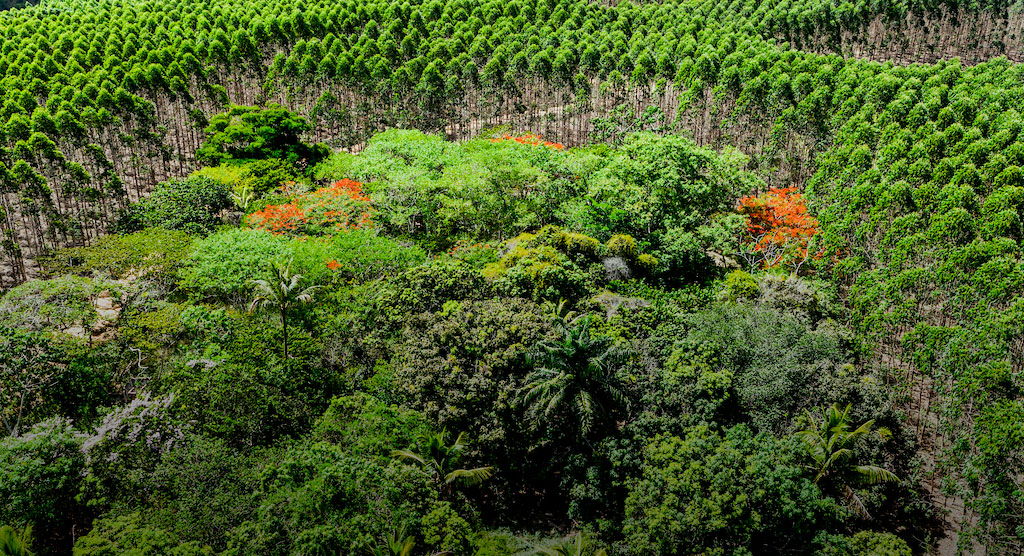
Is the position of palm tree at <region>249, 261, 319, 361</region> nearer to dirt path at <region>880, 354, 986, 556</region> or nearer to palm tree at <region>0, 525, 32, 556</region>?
palm tree at <region>0, 525, 32, 556</region>

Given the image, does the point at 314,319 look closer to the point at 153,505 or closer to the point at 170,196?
the point at 153,505

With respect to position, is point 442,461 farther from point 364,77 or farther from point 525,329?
A: point 364,77

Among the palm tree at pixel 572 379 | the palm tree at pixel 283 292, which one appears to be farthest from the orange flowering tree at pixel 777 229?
the palm tree at pixel 283 292

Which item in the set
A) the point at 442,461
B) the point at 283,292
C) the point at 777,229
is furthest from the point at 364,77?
the point at 442,461

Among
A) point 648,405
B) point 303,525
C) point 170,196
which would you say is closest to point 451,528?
point 303,525

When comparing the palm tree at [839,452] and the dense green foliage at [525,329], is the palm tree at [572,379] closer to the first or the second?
the dense green foliage at [525,329]

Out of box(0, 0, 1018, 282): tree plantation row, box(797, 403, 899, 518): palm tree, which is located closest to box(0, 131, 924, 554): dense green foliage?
box(797, 403, 899, 518): palm tree

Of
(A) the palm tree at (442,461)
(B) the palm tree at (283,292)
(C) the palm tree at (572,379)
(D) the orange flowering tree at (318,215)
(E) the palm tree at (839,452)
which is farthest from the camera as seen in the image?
(D) the orange flowering tree at (318,215)

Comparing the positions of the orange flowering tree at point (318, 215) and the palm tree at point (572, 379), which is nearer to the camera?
the palm tree at point (572, 379)
